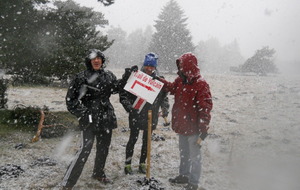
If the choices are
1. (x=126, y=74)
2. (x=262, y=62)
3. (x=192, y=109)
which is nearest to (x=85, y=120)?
(x=126, y=74)

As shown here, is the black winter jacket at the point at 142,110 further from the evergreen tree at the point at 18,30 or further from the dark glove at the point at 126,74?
the evergreen tree at the point at 18,30

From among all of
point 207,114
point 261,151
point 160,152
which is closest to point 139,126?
point 207,114

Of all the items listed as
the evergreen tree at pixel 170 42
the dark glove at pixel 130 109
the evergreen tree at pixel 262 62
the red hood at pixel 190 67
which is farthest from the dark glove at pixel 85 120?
the evergreen tree at pixel 262 62

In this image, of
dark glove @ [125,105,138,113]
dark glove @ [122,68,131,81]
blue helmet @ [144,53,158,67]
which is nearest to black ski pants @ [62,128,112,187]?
dark glove @ [125,105,138,113]

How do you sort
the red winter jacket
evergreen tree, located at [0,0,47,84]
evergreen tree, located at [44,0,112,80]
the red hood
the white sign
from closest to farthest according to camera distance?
the red winter jacket < the red hood < the white sign < evergreen tree, located at [0,0,47,84] < evergreen tree, located at [44,0,112,80]

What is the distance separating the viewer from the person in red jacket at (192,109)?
4.64 metres

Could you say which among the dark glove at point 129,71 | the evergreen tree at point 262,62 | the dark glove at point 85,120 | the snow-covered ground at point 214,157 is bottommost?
the snow-covered ground at point 214,157

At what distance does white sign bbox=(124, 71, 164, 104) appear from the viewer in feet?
16.3

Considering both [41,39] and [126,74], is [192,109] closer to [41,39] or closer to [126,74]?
[126,74]

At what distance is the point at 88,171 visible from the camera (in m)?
5.77

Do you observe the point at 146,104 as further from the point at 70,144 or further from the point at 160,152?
the point at 70,144

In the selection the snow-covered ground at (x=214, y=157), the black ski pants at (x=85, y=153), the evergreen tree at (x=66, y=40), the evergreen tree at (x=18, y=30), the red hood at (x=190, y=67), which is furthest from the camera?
the evergreen tree at (x=66, y=40)

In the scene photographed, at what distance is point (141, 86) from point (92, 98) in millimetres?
907

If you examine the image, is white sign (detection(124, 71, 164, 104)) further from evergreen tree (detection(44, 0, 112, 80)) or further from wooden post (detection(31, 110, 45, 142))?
wooden post (detection(31, 110, 45, 142))
